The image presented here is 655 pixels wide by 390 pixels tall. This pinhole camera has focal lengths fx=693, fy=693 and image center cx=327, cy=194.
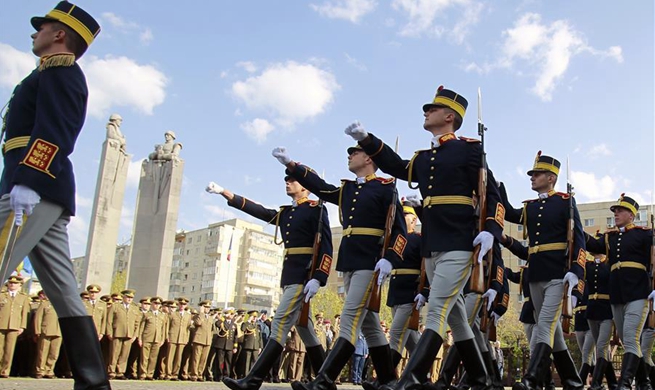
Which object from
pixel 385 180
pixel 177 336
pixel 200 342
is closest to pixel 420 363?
pixel 385 180

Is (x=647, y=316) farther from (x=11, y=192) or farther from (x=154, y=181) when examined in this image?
(x=154, y=181)

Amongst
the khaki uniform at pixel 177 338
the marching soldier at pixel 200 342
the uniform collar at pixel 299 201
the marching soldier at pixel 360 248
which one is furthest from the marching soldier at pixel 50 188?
the marching soldier at pixel 200 342

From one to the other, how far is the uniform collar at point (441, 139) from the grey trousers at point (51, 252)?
10.8 ft

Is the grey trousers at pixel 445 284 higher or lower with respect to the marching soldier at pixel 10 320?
higher

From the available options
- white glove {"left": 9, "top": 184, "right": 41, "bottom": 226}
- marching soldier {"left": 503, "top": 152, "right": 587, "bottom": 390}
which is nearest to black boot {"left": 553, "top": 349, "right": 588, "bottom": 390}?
marching soldier {"left": 503, "top": 152, "right": 587, "bottom": 390}

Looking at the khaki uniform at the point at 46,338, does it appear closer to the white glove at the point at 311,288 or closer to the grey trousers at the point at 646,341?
the white glove at the point at 311,288

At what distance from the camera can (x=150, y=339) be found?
1508 cm

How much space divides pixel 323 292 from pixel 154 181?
40.0m

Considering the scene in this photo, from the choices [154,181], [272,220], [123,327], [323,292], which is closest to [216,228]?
[323,292]

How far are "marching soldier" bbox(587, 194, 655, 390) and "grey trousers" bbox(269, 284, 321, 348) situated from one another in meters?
4.44

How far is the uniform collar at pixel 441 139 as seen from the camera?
6227 mm

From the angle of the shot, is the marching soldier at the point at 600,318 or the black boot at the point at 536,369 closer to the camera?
the black boot at the point at 536,369

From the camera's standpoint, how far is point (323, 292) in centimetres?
6512

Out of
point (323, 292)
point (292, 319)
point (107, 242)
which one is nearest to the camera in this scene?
point (292, 319)
